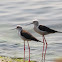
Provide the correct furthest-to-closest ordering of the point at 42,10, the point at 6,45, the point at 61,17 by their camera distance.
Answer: the point at 42,10 → the point at 61,17 → the point at 6,45

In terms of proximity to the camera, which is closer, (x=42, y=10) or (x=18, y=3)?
(x=42, y=10)

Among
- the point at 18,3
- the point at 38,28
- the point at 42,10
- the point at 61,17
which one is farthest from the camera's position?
the point at 18,3

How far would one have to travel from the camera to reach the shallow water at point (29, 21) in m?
10.8

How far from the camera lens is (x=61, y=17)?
1457cm

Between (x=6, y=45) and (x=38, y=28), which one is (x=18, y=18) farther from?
(x=38, y=28)

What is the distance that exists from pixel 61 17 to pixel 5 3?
14.3 feet

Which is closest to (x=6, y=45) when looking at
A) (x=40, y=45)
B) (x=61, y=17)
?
(x=40, y=45)

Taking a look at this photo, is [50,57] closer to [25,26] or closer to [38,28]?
[38,28]

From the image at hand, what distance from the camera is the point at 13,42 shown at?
466 inches

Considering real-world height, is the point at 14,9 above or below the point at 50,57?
above

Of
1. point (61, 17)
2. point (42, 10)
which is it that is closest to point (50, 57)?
point (61, 17)

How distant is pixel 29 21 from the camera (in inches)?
556

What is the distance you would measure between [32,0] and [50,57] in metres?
8.42

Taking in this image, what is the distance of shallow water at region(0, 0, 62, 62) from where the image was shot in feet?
35.4
